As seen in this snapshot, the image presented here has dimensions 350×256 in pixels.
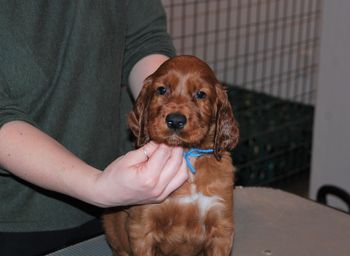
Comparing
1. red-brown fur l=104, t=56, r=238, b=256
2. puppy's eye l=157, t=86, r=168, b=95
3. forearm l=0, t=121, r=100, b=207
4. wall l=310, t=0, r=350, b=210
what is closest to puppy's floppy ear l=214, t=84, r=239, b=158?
red-brown fur l=104, t=56, r=238, b=256

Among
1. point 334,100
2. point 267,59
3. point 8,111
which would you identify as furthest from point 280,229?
point 267,59

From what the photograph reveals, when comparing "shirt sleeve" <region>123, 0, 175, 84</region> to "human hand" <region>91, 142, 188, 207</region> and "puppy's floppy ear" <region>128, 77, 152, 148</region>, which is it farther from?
"human hand" <region>91, 142, 188, 207</region>

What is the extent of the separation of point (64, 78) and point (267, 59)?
340 cm

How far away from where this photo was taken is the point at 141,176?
103 cm

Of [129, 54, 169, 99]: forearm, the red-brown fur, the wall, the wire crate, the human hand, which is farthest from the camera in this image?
the wire crate

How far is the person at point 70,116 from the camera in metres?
1.09

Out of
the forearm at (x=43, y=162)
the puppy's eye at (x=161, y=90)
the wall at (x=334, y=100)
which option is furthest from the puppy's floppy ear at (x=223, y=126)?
the wall at (x=334, y=100)

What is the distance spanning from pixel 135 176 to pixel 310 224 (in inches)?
32.1

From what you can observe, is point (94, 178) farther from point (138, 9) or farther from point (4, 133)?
point (138, 9)

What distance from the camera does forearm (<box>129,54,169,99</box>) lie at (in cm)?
154

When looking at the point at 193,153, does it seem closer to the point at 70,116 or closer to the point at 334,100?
the point at 70,116

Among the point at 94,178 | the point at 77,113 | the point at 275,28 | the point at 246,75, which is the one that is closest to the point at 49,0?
the point at 77,113

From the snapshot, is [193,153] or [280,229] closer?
[193,153]

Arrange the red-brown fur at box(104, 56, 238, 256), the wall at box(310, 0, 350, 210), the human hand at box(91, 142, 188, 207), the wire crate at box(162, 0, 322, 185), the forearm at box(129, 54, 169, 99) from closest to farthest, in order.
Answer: the human hand at box(91, 142, 188, 207) → the red-brown fur at box(104, 56, 238, 256) → the forearm at box(129, 54, 169, 99) → the wall at box(310, 0, 350, 210) → the wire crate at box(162, 0, 322, 185)
